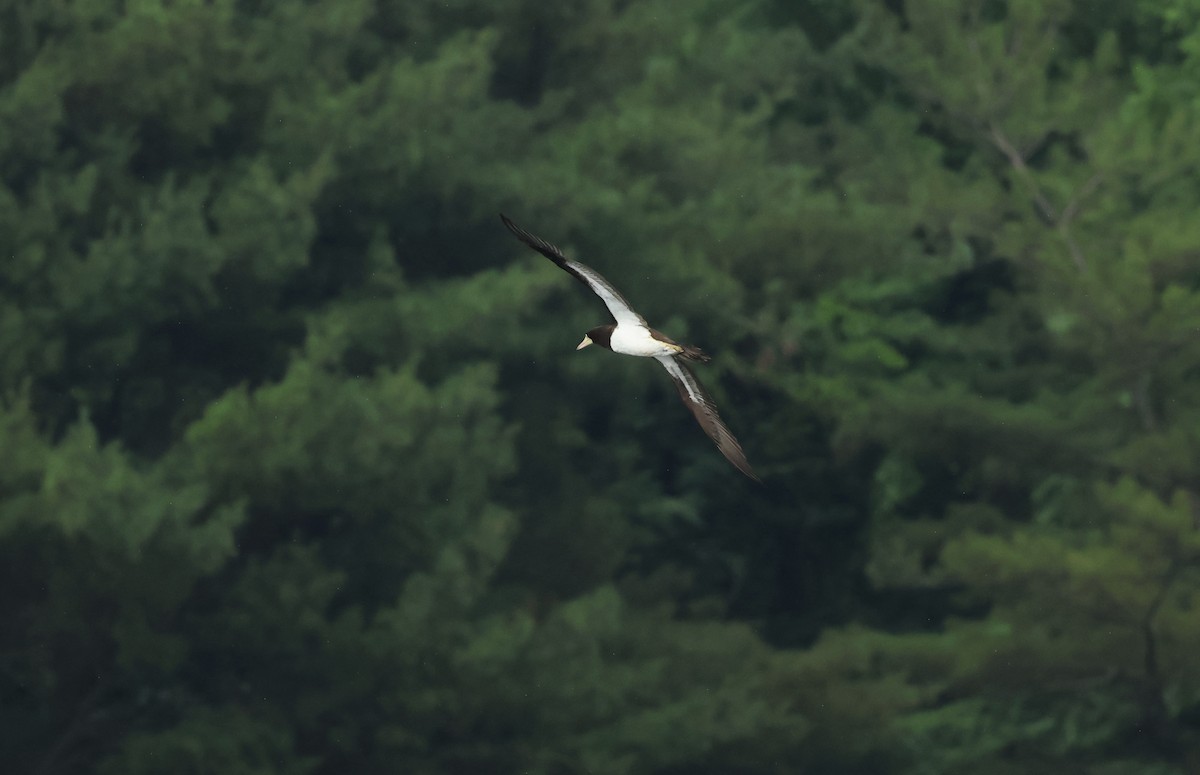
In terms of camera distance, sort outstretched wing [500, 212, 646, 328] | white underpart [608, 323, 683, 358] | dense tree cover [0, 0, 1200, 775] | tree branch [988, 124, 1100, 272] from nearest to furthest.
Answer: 1. outstretched wing [500, 212, 646, 328]
2. white underpart [608, 323, 683, 358]
3. dense tree cover [0, 0, 1200, 775]
4. tree branch [988, 124, 1100, 272]

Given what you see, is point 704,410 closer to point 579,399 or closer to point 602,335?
point 602,335

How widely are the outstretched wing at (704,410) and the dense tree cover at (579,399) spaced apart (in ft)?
31.0

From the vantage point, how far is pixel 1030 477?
24.6 metres

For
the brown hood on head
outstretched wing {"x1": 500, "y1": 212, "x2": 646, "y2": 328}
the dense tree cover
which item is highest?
the dense tree cover

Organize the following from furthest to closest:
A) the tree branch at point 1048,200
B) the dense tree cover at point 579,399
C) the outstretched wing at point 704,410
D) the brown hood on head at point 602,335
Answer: the tree branch at point 1048,200
the dense tree cover at point 579,399
the brown hood on head at point 602,335
the outstretched wing at point 704,410

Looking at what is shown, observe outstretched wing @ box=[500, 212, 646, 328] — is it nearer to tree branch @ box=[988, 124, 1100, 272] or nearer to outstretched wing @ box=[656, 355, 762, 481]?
outstretched wing @ box=[656, 355, 762, 481]

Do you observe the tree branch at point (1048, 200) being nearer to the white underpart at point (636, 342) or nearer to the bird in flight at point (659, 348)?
the bird in flight at point (659, 348)

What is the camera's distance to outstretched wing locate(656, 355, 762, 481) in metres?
10.9

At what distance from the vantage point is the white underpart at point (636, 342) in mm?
11484

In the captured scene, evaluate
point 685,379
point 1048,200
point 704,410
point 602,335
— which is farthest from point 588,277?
point 1048,200

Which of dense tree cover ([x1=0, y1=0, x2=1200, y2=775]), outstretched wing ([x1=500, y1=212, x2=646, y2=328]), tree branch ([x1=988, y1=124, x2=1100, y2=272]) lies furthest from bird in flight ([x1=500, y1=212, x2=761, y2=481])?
tree branch ([x1=988, y1=124, x2=1100, y2=272])

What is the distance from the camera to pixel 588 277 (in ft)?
36.1

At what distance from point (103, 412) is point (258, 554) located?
2.23m

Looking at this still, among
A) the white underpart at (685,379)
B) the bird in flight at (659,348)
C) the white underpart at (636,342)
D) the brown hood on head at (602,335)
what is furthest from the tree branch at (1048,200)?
the white underpart at (636,342)
